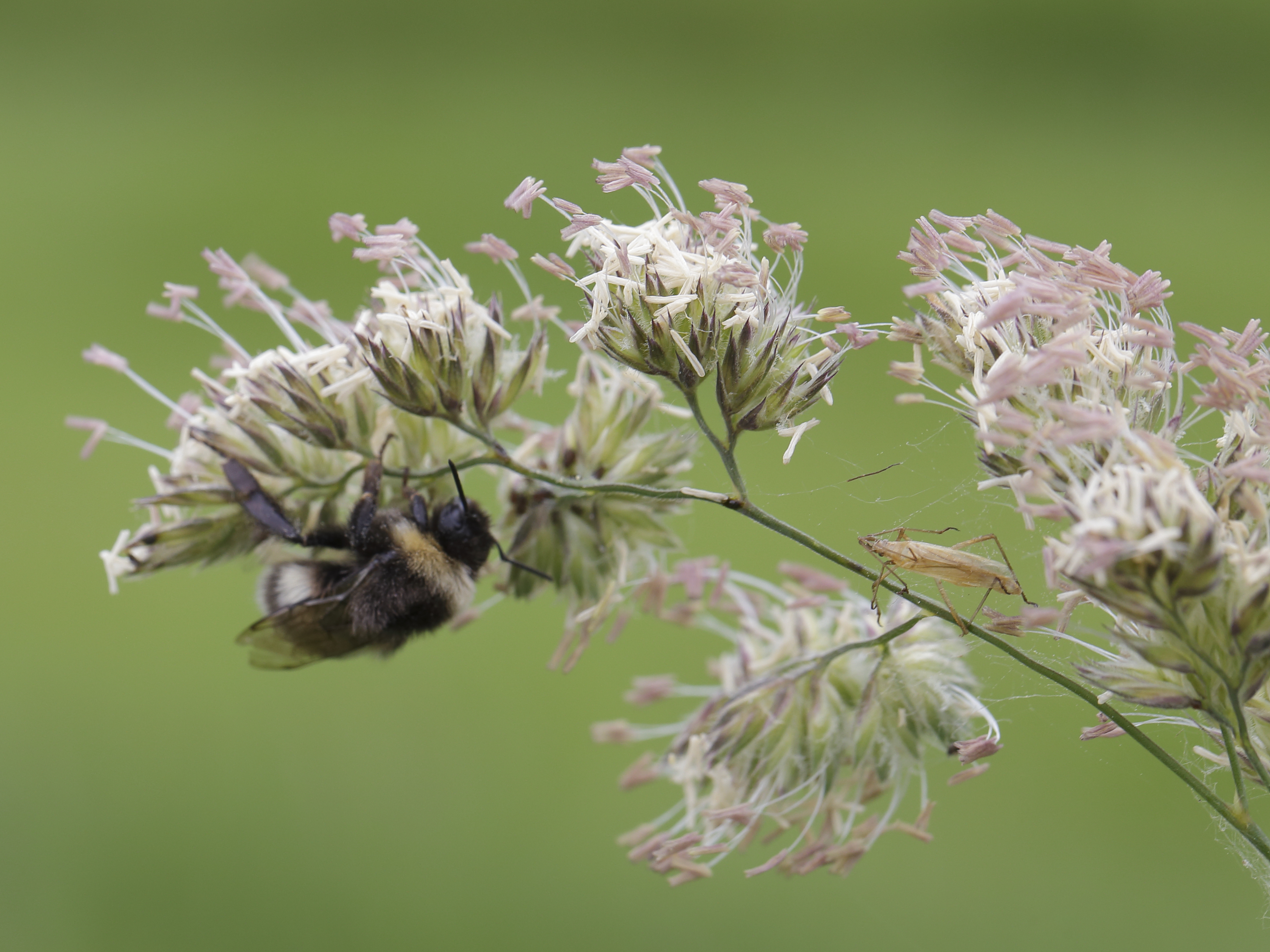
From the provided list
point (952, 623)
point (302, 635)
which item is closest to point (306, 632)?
point (302, 635)

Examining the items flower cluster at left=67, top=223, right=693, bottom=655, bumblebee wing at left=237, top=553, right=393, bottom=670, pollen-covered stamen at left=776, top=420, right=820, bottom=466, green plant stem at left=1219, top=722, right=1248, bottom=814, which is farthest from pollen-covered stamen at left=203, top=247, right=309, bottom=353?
green plant stem at left=1219, top=722, right=1248, bottom=814

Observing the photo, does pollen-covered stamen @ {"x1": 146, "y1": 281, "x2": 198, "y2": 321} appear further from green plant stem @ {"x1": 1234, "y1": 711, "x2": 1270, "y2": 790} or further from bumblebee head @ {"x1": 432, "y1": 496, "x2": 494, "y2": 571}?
green plant stem @ {"x1": 1234, "y1": 711, "x2": 1270, "y2": 790}

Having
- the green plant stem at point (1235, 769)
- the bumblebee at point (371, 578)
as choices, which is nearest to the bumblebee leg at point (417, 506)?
the bumblebee at point (371, 578)

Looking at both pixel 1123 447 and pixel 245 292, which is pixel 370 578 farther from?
pixel 1123 447

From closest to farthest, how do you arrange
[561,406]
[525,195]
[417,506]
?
[525,195] < [417,506] < [561,406]

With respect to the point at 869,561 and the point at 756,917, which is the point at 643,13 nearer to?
the point at 756,917

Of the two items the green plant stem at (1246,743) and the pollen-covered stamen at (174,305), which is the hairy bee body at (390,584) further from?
the green plant stem at (1246,743)
